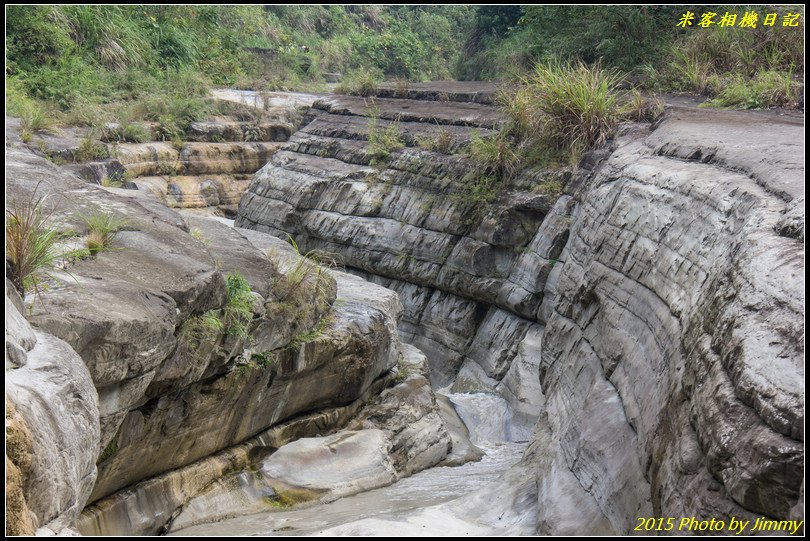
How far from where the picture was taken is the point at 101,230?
16.7 ft

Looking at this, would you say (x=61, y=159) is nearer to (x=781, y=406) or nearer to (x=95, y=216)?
(x=95, y=216)

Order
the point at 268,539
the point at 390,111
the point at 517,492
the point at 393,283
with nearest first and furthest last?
1. the point at 268,539
2. the point at 517,492
3. the point at 393,283
4. the point at 390,111

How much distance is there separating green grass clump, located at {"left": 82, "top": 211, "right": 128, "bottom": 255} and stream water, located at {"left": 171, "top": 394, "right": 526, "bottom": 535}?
1.79 metres

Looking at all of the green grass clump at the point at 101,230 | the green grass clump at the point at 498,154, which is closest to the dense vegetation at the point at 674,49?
the green grass clump at the point at 498,154

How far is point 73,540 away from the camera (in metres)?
2.74

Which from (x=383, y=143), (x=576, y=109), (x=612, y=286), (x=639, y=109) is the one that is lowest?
(x=612, y=286)

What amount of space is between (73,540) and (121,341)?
1.58 m

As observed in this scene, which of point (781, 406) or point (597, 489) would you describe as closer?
point (781, 406)

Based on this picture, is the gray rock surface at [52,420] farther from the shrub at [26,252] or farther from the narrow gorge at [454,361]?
the shrub at [26,252]

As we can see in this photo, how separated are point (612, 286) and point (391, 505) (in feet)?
6.63

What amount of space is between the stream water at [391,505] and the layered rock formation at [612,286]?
564mm

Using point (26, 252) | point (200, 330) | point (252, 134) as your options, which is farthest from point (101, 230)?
point (252, 134)

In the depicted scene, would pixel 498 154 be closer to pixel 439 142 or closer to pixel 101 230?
pixel 439 142

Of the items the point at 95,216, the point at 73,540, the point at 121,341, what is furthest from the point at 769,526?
the point at 95,216
